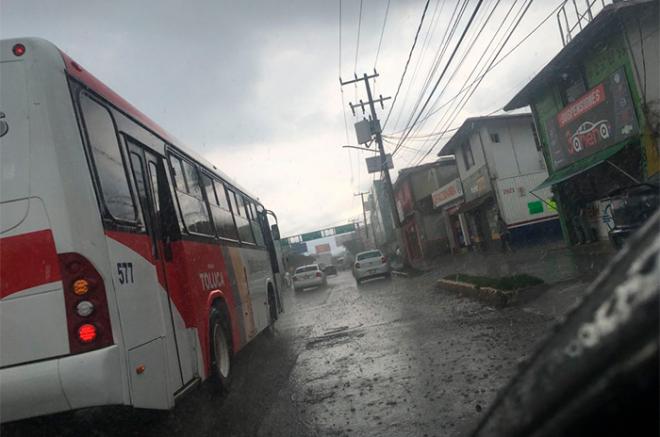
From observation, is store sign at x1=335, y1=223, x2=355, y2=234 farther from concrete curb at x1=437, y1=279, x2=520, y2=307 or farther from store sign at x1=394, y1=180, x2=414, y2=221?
concrete curb at x1=437, y1=279, x2=520, y2=307

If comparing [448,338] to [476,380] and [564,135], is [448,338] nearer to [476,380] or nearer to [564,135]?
[476,380]

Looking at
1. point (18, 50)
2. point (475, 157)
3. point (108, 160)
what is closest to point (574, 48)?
point (475, 157)

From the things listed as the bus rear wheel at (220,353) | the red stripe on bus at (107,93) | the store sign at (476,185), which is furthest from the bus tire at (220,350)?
the store sign at (476,185)

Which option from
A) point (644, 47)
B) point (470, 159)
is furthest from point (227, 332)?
point (470, 159)

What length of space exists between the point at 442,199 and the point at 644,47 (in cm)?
2271

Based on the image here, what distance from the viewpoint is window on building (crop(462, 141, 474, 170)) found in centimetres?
2891

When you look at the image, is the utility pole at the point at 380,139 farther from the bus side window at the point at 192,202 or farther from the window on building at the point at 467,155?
the bus side window at the point at 192,202

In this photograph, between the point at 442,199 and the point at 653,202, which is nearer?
the point at 653,202

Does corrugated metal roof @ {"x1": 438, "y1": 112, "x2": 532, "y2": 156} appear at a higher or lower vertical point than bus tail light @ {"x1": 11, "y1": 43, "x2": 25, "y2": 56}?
higher

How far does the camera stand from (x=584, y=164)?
16.8 m

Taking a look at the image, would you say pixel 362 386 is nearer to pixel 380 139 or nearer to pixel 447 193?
pixel 380 139

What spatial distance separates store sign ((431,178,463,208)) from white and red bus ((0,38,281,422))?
28.9 meters

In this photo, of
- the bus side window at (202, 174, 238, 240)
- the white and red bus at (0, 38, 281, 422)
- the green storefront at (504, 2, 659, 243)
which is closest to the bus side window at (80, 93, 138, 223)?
the white and red bus at (0, 38, 281, 422)

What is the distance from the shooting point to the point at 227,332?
266 inches
